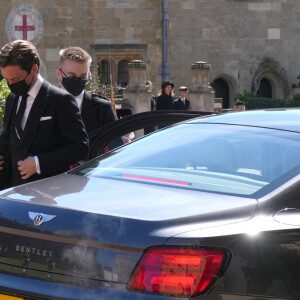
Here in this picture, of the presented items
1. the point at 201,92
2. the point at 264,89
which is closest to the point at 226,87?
the point at 264,89

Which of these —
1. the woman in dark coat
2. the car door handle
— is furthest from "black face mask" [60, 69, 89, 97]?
the woman in dark coat

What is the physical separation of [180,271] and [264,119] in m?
1.66

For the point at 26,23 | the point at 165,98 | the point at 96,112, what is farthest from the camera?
the point at 26,23

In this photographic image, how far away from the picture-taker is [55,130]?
576 cm

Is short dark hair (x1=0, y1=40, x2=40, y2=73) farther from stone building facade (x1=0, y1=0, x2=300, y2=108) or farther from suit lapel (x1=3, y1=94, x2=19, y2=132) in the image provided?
stone building facade (x1=0, y1=0, x2=300, y2=108)

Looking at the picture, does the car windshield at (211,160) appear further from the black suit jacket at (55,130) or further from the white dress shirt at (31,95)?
the white dress shirt at (31,95)

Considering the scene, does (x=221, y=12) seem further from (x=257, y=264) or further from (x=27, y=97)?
(x=257, y=264)

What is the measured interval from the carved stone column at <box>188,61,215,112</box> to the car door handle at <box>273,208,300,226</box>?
20.0 metres

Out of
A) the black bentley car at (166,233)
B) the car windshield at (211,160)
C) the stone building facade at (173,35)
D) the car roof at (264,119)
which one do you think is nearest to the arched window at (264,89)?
the stone building facade at (173,35)

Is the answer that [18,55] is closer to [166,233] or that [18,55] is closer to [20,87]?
[20,87]

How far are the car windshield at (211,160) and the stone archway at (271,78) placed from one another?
26.1 meters

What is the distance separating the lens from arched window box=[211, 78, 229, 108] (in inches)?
1243

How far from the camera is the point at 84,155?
5.73 m

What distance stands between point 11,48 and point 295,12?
86.9 ft
